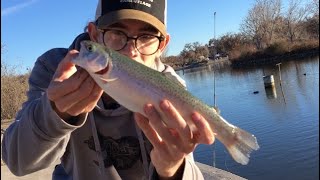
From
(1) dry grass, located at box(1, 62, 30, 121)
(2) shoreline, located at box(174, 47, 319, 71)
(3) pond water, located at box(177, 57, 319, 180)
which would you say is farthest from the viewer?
(2) shoreline, located at box(174, 47, 319, 71)

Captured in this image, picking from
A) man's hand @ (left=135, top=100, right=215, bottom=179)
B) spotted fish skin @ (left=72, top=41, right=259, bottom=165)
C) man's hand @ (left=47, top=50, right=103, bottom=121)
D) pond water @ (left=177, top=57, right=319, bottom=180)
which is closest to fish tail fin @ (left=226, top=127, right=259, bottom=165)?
spotted fish skin @ (left=72, top=41, right=259, bottom=165)

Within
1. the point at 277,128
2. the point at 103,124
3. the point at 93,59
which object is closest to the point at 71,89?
the point at 93,59

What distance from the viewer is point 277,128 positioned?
2102cm

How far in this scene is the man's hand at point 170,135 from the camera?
217 centimetres

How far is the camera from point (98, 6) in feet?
9.97

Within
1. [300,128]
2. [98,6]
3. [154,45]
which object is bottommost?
[300,128]

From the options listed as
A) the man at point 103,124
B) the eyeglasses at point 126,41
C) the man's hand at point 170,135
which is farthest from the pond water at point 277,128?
the man's hand at point 170,135

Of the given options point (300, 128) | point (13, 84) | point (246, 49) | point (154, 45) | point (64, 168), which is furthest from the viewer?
point (246, 49)

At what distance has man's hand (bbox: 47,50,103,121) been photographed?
6.95 feet

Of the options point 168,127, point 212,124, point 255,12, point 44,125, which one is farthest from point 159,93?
point 255,12

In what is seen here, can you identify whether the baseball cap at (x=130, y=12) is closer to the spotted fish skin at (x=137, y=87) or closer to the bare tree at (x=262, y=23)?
the spotted fish skin at (x=137, y=87)

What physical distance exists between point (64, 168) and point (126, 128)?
0.56 m

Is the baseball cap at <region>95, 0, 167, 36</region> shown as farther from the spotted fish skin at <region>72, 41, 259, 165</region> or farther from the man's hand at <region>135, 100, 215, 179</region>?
the man's hand at <region>135, 100, 215, 179</region>

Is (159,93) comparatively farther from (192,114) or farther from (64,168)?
(64,168)
